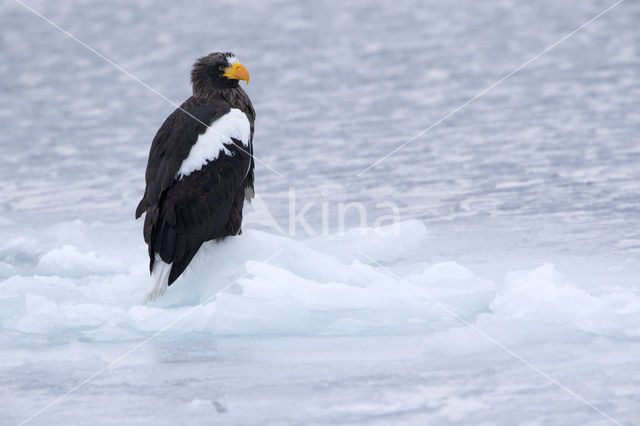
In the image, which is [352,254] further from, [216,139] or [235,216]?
[216,139]

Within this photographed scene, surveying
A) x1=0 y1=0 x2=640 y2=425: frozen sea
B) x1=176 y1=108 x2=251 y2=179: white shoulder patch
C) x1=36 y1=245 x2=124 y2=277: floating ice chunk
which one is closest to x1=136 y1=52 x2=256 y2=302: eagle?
x1=176 y1=108 x2=251 y2=179: white shoulder patch

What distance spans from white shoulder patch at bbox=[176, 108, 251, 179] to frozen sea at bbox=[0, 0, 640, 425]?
0.38 meters

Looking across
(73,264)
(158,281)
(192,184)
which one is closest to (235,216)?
(192,184)

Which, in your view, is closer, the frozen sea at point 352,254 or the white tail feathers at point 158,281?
the frozen sea at point 352,254

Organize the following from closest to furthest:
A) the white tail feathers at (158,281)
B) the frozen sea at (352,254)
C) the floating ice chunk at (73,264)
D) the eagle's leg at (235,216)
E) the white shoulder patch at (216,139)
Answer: the frozen sea at (352,254) → the white tail feathers at (158,281) → the white shoulder patch at (216,139) → the eagle's leg at (235,216) → the floating ice chunk at (73,264)

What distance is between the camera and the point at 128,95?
9453 mm

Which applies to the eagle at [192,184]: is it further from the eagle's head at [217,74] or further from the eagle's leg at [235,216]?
the eagle's head at [217,74]

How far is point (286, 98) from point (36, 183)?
2.80 m

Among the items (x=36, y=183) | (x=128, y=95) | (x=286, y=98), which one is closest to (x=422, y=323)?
(x=36, y=183)

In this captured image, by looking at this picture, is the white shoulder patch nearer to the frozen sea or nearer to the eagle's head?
the eagle's head

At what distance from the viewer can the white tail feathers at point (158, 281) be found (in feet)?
13.2

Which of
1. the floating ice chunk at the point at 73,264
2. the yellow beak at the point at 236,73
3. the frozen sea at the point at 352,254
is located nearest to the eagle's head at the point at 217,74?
the yellow beak at the point at 236,73

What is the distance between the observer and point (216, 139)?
4223 mm

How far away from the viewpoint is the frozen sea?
3.15 metres
